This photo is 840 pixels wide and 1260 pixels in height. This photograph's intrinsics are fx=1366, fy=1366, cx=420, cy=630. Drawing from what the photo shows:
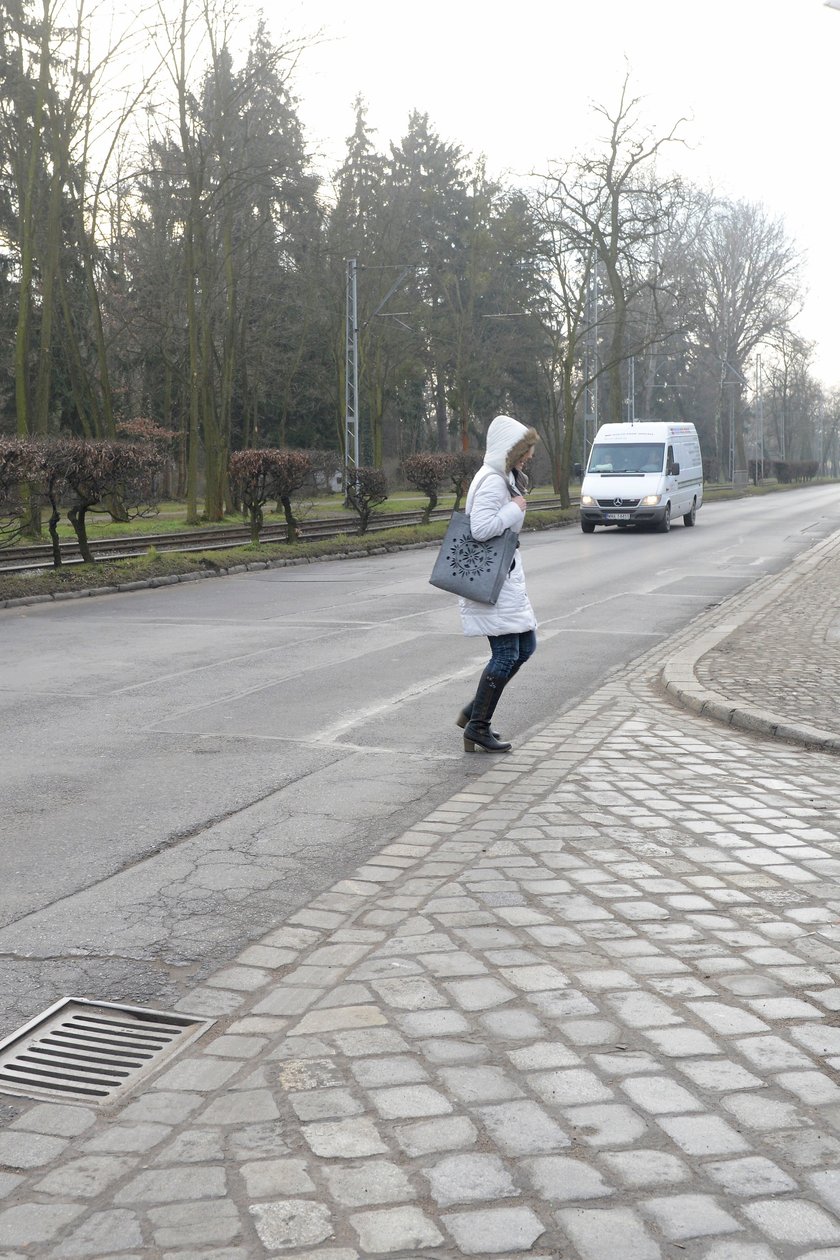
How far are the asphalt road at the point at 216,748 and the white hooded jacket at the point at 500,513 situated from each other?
78 cm

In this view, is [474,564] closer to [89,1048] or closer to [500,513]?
[500,513]

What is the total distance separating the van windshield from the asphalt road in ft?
48.0

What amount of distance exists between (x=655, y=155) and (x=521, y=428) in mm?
35437

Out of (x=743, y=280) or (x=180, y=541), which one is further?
(x=743, y=280)

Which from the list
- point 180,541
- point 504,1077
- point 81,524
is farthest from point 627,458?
point 504,1077

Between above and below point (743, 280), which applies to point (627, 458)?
below

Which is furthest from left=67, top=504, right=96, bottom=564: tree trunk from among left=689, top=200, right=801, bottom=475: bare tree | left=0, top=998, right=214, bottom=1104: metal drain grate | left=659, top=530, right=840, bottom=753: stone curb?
left=689, top=200, right=801, bottom=475: bare tree

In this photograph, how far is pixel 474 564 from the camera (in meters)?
7.58

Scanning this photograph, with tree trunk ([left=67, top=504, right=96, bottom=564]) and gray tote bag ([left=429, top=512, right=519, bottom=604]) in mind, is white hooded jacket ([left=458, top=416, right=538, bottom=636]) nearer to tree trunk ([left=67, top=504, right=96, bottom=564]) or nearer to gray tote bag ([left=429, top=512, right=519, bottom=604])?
gray tote bag ([left=429, top=512, right=519, bottom=604])

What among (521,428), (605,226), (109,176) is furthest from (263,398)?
(521,428)

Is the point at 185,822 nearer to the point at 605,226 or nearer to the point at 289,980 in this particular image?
the point at 289,980

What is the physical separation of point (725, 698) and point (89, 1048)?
6.11 m

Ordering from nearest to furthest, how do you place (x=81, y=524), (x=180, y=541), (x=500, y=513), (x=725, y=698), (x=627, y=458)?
(x=500, y=513)
(x=725, y=698)
(x=81, y=524)
(x=180, y=541)
(x=627, y=458)

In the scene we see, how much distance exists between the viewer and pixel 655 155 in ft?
131
